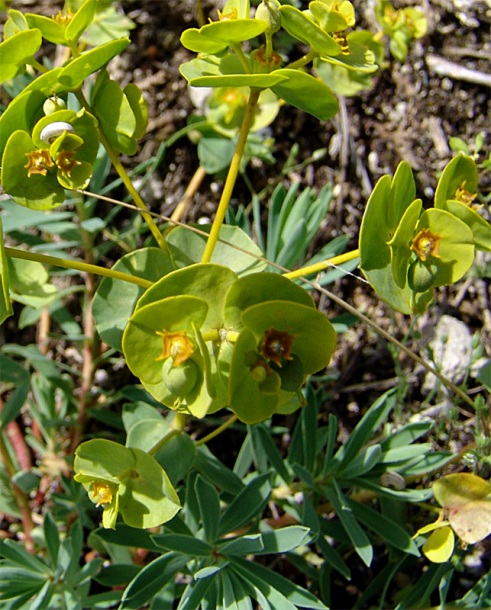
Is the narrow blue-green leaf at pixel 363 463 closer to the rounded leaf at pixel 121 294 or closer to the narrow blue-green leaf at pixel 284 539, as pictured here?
the narrow blue-green leaf at pixel 284 539

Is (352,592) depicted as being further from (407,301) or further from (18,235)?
(18,235)

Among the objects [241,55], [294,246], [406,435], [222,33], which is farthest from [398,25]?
[406,435]

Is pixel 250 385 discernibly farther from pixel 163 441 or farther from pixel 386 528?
pixel 386 528

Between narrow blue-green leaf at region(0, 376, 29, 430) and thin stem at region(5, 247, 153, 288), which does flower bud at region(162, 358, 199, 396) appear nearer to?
thin stem at region(5, 247, 153, 288)

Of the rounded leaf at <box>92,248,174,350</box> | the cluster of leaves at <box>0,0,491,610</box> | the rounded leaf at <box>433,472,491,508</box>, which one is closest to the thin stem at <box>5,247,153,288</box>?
the cluster of leaves at <box>0,0,491,610</box>

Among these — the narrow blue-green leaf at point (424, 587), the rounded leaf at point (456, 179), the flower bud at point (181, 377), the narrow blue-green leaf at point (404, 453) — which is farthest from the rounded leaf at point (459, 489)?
the flower bud at point (181, 377)

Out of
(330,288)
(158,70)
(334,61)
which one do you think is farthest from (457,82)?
(334,61)
